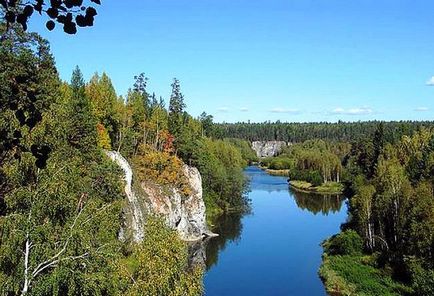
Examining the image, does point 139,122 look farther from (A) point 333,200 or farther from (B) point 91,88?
(A) point 333,200

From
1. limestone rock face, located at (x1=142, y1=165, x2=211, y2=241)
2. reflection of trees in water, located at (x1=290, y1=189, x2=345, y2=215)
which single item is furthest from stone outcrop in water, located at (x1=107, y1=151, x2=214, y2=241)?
reflection of trees in water, located at (x1=290, y1=189, x2=345, y2=215)

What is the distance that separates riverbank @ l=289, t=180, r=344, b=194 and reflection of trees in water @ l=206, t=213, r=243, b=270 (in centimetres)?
2977

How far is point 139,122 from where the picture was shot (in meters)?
56.7

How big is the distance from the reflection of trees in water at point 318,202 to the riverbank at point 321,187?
143 inches

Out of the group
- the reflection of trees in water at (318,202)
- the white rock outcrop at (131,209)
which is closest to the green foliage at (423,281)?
the white rock outcrop at (131,209)

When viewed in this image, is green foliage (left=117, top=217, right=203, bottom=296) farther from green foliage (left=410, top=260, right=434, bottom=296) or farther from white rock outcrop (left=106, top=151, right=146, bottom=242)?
white rock outcrop (left=106, top=151, right=146, bottom=242)

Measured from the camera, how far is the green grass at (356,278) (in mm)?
31031

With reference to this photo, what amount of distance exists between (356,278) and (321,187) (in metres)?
57.2

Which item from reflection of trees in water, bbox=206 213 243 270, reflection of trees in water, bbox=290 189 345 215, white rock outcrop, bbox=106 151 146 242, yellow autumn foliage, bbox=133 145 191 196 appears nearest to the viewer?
white rock outcrop, bbox=106 151 146 242

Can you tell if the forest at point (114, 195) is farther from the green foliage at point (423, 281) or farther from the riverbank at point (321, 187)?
the riverbank at point (321, 187)

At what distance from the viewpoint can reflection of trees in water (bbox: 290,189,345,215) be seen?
68.6 m

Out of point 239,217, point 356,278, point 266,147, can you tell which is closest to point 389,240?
point 356,278

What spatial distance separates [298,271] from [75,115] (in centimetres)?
2007

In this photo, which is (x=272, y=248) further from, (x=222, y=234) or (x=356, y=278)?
(x=356, y=278)
